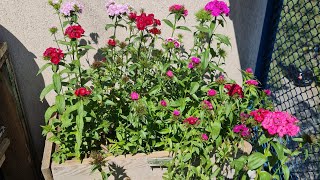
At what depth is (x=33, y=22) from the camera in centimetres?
244

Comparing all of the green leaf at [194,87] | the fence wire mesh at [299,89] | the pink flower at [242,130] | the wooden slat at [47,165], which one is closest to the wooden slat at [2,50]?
the wooden slat at [47,165]

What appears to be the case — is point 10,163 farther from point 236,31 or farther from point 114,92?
point 236,31

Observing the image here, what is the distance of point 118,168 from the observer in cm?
216

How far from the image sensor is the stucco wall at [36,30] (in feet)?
7.87

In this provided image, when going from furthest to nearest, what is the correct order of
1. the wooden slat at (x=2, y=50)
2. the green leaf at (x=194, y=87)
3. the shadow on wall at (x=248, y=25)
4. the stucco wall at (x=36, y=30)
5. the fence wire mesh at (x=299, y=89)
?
the fence wire mesh at (x=299, y=89) → the shadow on wall at (x=248, y=25) → the stucco wall at (x=36, y=30) → the wooden slat at (x=2, y=50) → the green leaf at (x=194, y=87)

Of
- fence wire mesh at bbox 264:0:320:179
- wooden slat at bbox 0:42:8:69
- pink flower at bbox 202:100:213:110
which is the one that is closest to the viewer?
pink flower at bbox 202:100:213:110

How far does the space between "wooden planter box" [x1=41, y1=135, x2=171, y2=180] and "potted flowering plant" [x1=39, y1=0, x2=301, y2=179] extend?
5 cm

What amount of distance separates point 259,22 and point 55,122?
1711 millimetres

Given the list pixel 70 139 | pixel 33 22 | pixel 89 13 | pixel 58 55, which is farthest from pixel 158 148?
pixel 33 22

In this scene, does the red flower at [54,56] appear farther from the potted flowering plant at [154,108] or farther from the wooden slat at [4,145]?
the wooden slat at [4,145]

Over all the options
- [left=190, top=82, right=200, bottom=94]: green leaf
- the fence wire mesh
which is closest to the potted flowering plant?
[left=190, top=82, right=200, bottom=94]: green leaf

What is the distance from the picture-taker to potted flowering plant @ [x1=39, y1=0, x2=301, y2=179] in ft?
6.53

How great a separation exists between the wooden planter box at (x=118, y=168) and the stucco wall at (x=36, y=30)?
0.63 meters

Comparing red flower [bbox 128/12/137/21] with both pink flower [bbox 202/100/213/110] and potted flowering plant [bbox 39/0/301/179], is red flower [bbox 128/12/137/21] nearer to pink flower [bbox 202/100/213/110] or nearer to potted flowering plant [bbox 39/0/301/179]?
potted flowering plant [bbox 39/0/301/179]
